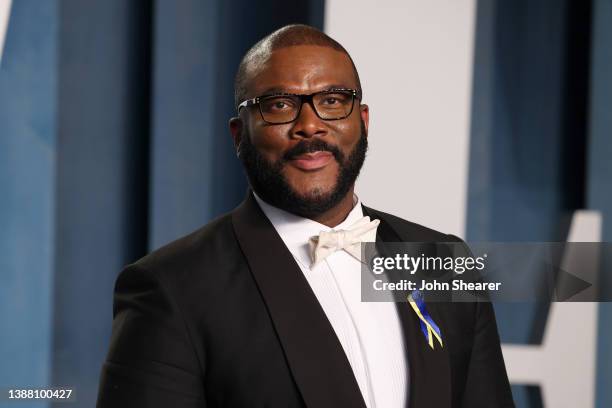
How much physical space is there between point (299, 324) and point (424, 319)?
24 cm

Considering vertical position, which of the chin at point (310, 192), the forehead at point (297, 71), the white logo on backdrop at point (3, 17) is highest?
the white logo on backdrop at point (3, 17)

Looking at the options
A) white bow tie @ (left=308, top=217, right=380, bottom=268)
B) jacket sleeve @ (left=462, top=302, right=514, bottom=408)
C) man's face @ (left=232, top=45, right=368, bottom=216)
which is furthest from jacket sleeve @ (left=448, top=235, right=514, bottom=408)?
man's face @ (left=232, top=45, right=368, bottom=216)

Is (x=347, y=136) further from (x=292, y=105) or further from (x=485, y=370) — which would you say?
(x=485, y=370)

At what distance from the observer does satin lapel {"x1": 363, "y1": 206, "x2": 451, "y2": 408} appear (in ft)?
4.13

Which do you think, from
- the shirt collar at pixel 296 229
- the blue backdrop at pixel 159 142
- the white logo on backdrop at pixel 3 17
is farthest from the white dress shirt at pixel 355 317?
the white logo on backdrop at pixel 3 17

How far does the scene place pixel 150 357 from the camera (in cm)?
117

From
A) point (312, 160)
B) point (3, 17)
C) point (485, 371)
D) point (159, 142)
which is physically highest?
point (3, 17)

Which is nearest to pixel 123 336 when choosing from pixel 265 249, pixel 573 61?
pixel 265 249

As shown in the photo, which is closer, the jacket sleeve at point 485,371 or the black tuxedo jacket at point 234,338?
the black tuxedo jacket at point 234,338

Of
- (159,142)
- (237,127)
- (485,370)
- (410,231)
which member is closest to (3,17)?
(159,142)

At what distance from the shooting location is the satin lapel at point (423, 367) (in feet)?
4.13

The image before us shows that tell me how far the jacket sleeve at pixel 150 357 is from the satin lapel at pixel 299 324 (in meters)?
0.14

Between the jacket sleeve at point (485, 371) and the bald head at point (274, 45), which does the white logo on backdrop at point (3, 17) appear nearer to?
the bald head at point (274, 45)

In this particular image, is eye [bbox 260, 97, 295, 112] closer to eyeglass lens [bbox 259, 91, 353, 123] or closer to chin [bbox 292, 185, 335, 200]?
eyeglass lens [bbox 259, 91, 353, 123]
